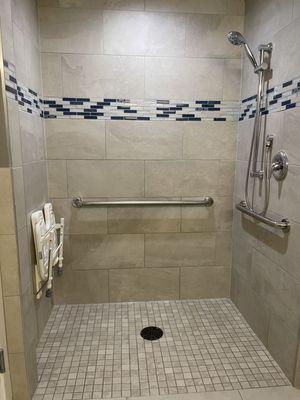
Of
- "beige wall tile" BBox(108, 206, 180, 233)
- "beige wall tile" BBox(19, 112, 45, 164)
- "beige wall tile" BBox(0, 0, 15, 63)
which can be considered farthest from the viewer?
"beige wall tile" BBox(108, 206, 180, 233)

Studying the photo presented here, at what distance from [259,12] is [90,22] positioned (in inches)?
46.4

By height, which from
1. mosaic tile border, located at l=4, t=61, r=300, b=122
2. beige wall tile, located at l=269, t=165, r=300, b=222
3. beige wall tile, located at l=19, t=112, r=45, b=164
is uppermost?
mosaic tile border, located at l=4, t=61, r=300, b=122

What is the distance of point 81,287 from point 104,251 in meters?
0.38

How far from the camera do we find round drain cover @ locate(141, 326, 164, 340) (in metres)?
2.01

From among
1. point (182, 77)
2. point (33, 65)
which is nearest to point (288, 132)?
point (182, 77)

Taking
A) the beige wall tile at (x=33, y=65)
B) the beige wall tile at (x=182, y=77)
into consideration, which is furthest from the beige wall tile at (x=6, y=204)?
the beige wall tile at (x=182, y=77)

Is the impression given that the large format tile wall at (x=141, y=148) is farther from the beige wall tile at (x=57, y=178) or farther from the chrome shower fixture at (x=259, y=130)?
the chrome shower fixture at (x=259, y=130)

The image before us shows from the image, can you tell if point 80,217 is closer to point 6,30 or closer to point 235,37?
point 6,30

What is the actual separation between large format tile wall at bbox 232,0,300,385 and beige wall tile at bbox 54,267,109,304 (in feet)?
3.84

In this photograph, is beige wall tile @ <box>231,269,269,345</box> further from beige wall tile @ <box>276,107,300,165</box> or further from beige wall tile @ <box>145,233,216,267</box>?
beige wall tile @ <box>276,107,300,165</box>

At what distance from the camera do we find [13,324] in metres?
1.43

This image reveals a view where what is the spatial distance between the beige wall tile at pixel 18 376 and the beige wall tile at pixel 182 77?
1.89 meters

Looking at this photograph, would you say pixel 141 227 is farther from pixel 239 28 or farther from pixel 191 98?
pixel 239 28

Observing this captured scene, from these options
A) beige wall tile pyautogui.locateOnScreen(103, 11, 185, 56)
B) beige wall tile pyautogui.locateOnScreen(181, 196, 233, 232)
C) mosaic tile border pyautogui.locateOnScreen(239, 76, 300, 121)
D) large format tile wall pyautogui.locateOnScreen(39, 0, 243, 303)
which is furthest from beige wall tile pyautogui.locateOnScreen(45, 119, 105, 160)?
mosaic tile border pyautogui.locateOnScreen(239, 76, 300, 121)
